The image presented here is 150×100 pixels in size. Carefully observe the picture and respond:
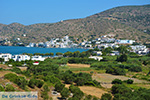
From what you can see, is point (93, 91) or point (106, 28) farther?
point (106, 28)

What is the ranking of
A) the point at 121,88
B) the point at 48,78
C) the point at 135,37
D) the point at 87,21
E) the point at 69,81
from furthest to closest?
1. the point at 87,21
2. the point at 135,37
3. the point at 69,81
4. the point at 48,78
5. the point at 121,88

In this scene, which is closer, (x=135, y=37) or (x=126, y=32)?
(x=135, y=37)

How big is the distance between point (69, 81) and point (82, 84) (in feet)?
4.87

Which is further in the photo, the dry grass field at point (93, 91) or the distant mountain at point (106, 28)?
the distant mountain at point (106, 28)

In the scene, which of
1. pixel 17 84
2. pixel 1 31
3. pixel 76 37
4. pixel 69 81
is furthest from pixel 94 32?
pixel 17 84

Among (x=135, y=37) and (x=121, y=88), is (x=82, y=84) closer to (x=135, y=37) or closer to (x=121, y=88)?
(x=121, y=88)

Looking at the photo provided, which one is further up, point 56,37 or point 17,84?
point 56,37

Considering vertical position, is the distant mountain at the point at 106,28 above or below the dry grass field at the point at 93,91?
above

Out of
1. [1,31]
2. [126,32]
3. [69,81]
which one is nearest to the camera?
[69,81]

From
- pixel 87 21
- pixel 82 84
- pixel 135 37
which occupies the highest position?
pixel 87 21

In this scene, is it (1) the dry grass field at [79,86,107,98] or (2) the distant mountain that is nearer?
(1) the dry grass field at [79,86,107,98]

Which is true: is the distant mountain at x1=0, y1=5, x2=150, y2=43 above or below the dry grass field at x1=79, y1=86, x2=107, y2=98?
above

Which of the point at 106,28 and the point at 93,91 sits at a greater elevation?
the point at 106,28

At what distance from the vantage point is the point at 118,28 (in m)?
119
